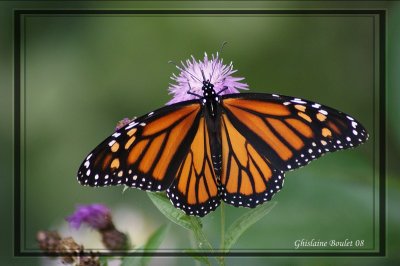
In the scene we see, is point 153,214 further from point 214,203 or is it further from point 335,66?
point 335,66

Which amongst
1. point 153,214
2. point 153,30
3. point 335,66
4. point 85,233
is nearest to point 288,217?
point 153,214

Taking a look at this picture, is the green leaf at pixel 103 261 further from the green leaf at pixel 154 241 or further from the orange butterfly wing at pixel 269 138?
the orange butterfly wing at pixel 269 138

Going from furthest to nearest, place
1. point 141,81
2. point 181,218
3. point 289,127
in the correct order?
point 141,81 → point 289,127 → point 181,218

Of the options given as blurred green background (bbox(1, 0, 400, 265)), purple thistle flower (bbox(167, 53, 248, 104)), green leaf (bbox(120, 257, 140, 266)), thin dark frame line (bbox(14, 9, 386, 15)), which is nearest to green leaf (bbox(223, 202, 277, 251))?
green leaf (bbox(120, 257, 140, 266))

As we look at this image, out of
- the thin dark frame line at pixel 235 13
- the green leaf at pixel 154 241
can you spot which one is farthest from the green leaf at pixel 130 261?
the thin dark frame line at pixel 235 13

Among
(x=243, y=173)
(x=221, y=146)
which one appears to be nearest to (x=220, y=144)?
(x=221, y=146)

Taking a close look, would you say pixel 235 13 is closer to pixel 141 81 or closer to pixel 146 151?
pixel 141 81
